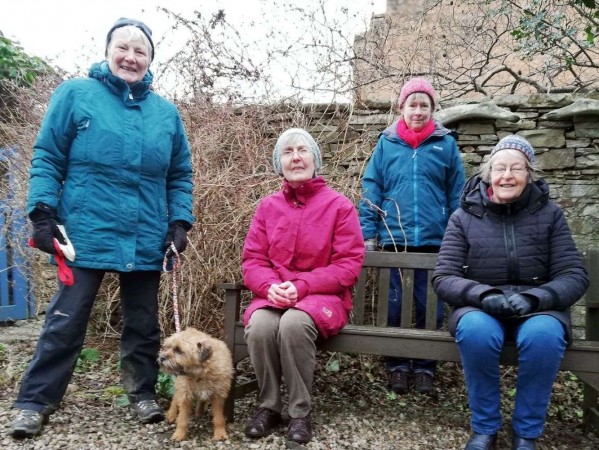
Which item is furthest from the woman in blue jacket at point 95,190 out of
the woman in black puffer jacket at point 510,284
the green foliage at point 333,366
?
the woman in black puffer jacket at point 510,284

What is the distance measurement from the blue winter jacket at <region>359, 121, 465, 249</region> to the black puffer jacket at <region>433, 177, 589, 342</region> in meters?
0.73

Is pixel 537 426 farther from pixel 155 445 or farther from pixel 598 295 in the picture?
pixel 155 445

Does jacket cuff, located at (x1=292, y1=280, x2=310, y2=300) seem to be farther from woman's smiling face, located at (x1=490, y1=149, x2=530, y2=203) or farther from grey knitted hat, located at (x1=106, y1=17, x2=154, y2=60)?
grey knitted hat, located at (x1=106, y1=17, x2=154, y2=60)

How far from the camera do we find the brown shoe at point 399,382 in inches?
158

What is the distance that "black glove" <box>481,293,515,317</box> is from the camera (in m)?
2.96

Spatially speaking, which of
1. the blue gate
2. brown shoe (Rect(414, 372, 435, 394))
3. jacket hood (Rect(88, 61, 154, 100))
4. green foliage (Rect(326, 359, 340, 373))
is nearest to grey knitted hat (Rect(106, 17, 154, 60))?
jacket hood (Rect(88, 61, 154, 100))

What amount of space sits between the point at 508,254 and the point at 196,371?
183cm

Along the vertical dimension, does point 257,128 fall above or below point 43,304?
above

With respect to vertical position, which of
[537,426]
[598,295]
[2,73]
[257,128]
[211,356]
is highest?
[2,73]

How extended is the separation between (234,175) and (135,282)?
4.74 ft

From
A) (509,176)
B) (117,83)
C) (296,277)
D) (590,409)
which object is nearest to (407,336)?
(296,277)

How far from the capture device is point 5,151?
17.4ft

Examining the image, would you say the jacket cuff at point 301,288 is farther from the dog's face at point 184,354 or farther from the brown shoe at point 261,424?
the brown shoe at point 261,424

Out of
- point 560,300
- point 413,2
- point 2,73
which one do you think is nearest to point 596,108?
point 560,300
